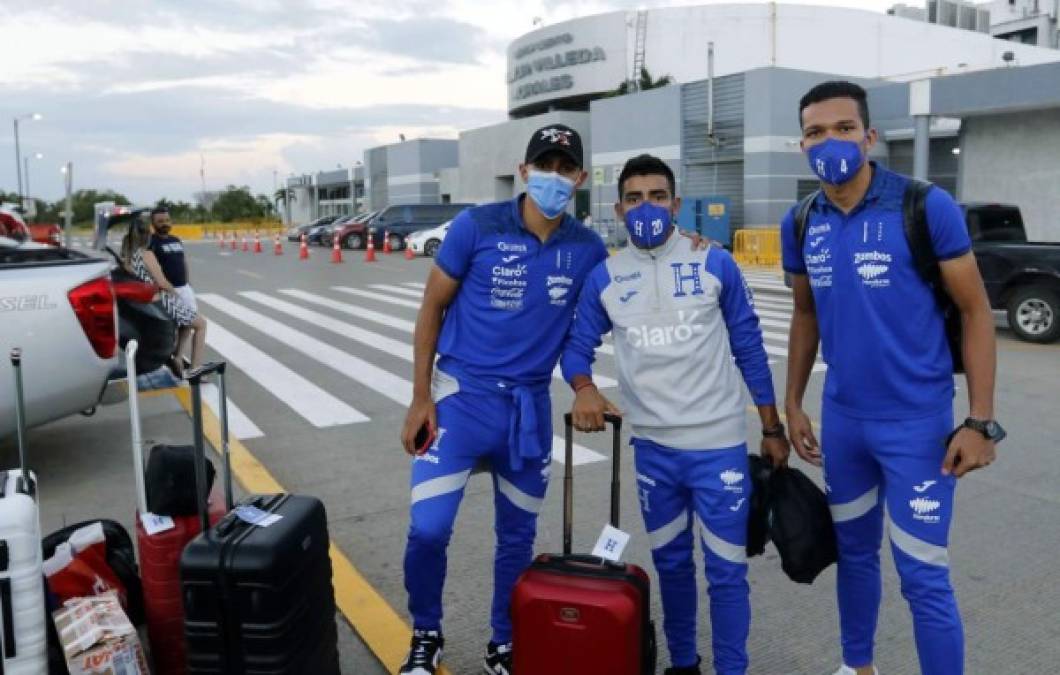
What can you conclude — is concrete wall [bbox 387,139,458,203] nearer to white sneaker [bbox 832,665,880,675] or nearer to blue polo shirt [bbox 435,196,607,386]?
blue polo shirt [bbox 435,196,607,386]

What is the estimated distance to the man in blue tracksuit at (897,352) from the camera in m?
2.71

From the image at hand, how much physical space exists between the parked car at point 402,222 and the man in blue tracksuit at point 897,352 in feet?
104

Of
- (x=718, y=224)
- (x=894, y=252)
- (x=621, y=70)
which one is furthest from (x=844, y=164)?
(x=621, y=70)

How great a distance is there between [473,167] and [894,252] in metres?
49.0

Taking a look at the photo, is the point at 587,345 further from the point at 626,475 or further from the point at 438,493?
the point at 626,475

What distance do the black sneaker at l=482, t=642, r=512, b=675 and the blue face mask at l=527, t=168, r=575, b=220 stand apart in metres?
1.59

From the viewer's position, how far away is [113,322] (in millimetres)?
5277

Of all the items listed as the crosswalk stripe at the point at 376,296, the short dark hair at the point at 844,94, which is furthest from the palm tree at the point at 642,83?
the short dark hair at the point at 844,94

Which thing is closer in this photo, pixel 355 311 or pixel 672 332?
pixel 672 332

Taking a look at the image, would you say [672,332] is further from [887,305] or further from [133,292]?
[133,292]

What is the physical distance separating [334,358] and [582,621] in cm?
824

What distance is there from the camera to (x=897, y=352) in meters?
2.76

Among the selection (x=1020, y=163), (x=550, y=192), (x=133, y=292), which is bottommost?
(x=133, y=292)

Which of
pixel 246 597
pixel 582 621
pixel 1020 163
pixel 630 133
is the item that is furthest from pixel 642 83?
pixel 246 597
